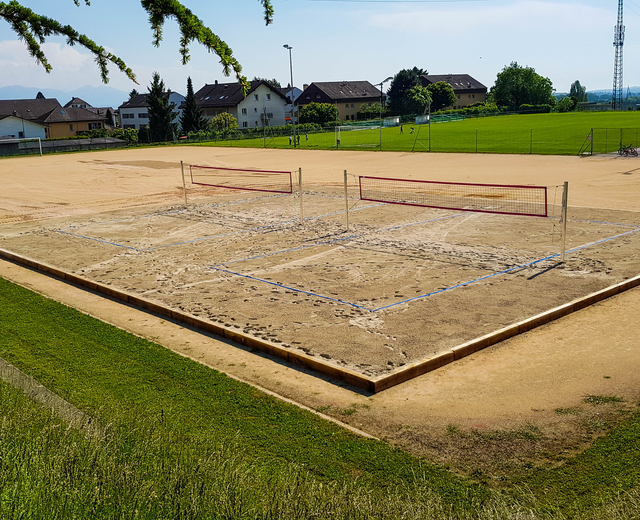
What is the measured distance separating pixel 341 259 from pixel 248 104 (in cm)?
10560

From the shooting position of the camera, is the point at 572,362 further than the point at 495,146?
No

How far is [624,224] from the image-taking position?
19312 millimetres

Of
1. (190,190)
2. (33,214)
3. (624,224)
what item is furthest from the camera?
(190,190)

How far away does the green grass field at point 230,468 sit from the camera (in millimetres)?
5344

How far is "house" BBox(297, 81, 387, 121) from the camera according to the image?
13500 cm

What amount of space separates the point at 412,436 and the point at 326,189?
933 inches

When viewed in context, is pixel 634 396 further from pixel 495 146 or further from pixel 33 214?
pixel 495 146

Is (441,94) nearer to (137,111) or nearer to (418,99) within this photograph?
(418,99)

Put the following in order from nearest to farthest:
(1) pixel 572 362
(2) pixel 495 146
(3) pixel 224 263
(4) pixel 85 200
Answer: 1. (1) pixel 572 362
2. (3) pixel 224 263
3. (4) pixel 85 200
4. (2) pixel 495 146

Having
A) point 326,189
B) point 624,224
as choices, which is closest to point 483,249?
point 624,224

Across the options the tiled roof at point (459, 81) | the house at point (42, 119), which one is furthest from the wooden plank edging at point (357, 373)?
the tiled roof at point (459, 81)

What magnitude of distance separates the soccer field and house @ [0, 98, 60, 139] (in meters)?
85.3

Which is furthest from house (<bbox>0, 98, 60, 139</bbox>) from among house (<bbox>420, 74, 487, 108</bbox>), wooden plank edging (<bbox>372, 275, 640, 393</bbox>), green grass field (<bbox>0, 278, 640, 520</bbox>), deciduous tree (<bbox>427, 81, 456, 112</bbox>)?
green grass field (<bbox>0, 278, 640, 520</bbox>)

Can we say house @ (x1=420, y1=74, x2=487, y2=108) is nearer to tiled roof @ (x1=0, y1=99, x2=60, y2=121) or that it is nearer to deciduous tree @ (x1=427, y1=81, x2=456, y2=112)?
deciduous tree @ (x1=427, y1=81, x2=456, y2=112)
